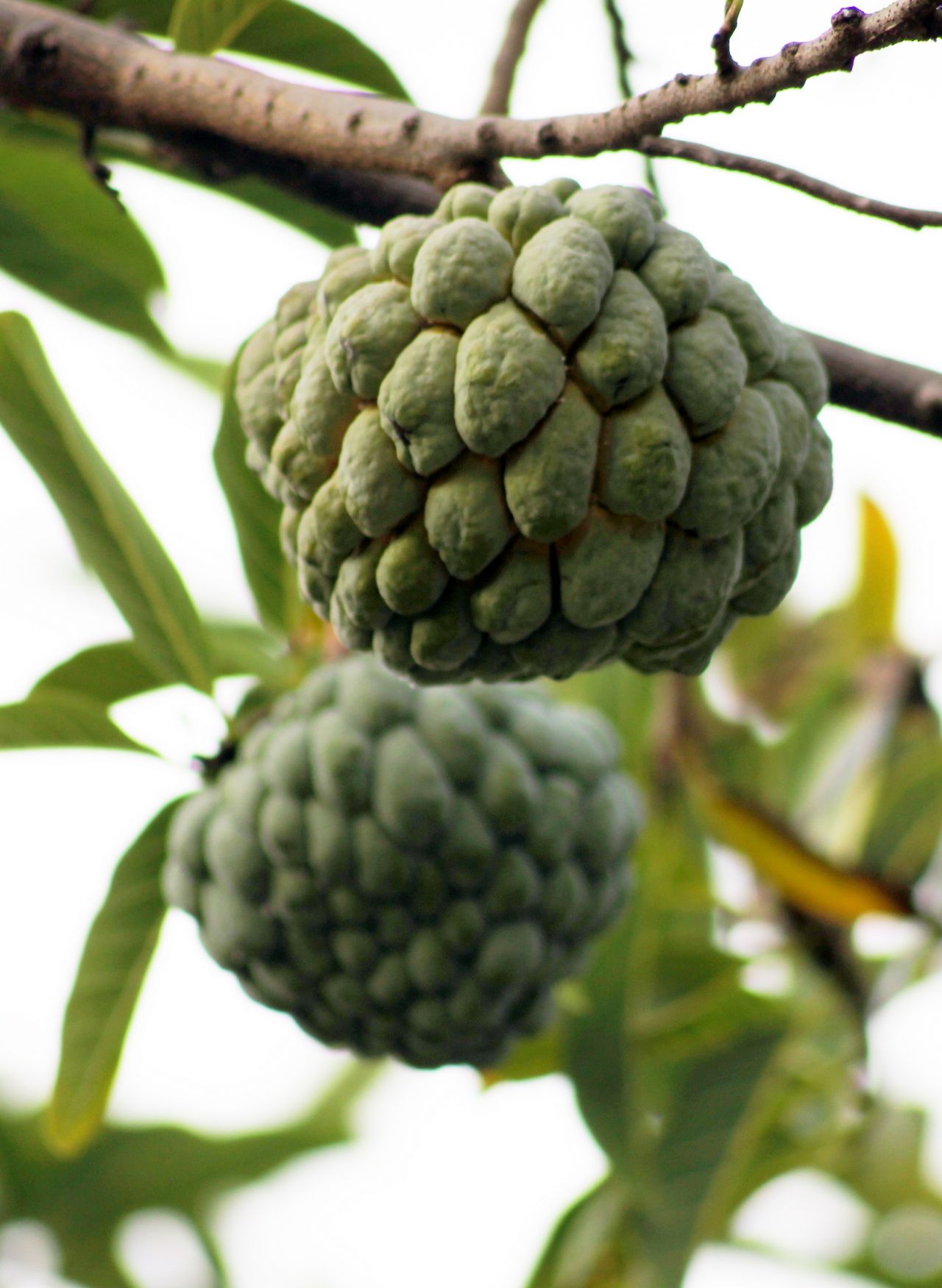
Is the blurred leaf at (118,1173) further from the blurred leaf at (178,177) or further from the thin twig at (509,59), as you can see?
the thin twig at (509,59)

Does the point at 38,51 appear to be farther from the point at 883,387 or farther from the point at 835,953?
the point at 835,953

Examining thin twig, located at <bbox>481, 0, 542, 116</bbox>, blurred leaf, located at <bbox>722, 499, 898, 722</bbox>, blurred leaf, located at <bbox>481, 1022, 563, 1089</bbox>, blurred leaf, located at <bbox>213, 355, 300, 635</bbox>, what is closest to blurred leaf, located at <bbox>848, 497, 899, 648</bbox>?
blurred leaf, located at <bbox>722, 499, 898, 722</bbox>

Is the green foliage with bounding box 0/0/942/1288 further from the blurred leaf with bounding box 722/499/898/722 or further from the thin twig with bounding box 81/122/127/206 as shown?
the thin twig with bounding box 81/122/127/206

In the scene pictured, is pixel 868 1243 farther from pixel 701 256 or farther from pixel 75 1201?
pixel 701 256

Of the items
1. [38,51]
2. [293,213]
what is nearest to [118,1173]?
[293,213]

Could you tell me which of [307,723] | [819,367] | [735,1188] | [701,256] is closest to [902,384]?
[819,367]
